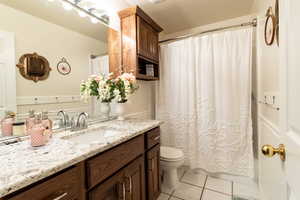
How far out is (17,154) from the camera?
0.73 meters

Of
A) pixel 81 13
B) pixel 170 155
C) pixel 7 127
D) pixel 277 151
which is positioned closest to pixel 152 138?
pixel 170 155

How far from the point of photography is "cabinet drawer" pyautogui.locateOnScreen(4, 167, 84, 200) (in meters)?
0.52

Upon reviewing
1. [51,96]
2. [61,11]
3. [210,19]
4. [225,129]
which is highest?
[210,19]

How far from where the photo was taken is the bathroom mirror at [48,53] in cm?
98

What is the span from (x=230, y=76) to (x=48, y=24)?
1.95 meters

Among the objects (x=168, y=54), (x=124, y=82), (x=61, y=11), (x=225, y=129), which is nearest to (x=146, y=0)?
(x=168, y=54)

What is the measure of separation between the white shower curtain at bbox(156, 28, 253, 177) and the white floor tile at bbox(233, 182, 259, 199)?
0.14 metres

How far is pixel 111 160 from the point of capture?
A: 34.9 inches

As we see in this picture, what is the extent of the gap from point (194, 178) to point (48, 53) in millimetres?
2135

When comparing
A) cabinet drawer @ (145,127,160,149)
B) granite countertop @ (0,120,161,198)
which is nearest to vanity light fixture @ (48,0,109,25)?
granite countertop @ (0,120,161,198)

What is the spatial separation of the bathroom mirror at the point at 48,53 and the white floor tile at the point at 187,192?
4.08ft

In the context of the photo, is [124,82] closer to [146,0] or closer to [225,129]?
[146,0]


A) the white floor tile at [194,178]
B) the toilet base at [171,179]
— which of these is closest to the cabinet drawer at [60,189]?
the toilet base at [171,179]

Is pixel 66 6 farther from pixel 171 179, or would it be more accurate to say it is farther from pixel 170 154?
pixel 171 179
